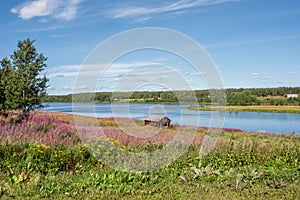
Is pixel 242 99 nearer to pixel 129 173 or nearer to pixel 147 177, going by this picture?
pixel 147 177

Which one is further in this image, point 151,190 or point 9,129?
point 9,129

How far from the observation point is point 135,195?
18.0ft

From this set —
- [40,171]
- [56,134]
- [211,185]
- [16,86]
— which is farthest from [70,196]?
[16,86]

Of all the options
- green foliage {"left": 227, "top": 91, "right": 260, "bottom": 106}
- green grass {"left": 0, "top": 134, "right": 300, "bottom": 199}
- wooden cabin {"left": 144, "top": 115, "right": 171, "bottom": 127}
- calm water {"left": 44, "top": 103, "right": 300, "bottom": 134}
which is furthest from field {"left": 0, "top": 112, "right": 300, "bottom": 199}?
green foliage {"left": 227, "top": 91, "right": 260, "bottom": 106}

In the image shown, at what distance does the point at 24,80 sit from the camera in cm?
2105

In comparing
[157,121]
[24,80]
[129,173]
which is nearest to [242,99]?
[157,121]

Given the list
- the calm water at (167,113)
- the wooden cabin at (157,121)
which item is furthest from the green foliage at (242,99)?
the wooden cabin at (157,121)

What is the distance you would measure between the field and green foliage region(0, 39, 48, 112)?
1101 centimetres

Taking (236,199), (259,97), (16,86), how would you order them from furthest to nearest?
(259,97) < (16,86) < (236,199)

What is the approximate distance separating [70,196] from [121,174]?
4.29 feet

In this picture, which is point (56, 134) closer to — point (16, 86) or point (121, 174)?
point (121, 174)

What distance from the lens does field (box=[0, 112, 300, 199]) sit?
5594mm

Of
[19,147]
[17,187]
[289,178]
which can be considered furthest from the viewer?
[19,147]

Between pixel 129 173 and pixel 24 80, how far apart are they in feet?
56.1
